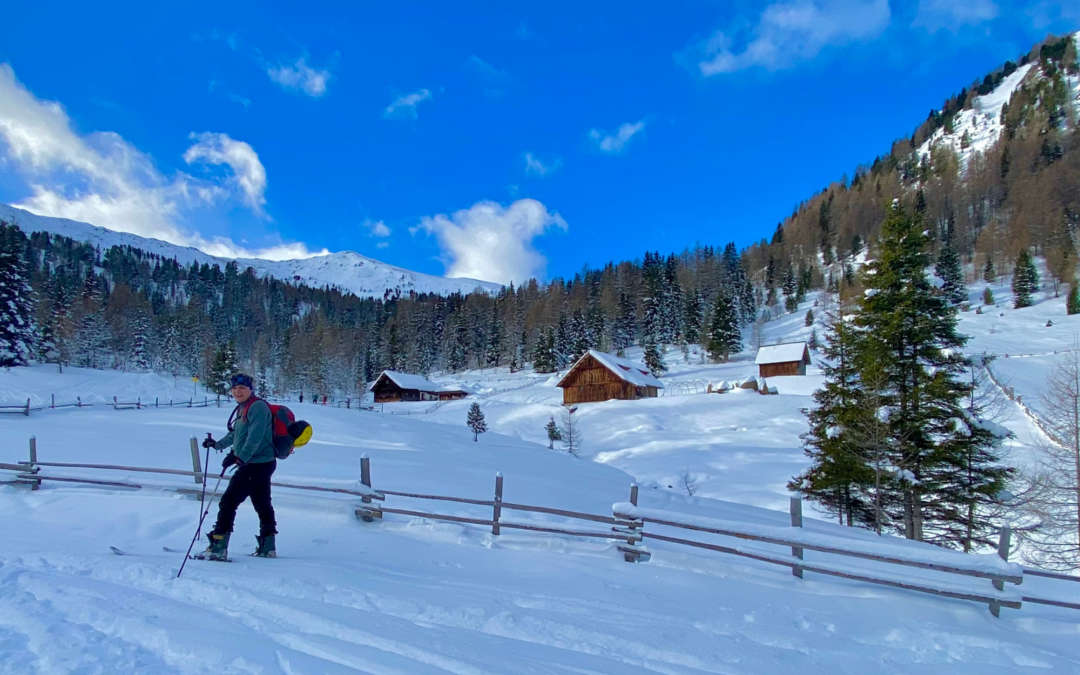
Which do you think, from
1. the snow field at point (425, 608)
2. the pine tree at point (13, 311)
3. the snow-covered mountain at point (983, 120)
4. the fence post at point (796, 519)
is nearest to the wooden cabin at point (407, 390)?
the pine tree at point (13, 311)

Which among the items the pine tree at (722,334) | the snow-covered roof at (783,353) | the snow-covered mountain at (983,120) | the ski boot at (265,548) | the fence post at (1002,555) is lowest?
the fence post at (1002,555)

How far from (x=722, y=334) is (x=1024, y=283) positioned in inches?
1657

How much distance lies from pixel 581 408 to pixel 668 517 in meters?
42.4

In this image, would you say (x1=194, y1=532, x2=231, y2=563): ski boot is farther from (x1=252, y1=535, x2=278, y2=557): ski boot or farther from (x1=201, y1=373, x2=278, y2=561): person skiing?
(x1=252, y1=535, x2=278, y2=557): ski boot

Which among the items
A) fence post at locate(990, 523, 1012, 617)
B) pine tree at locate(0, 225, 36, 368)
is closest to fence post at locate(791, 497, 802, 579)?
fence post at locate(990, 523, 1012, 617)

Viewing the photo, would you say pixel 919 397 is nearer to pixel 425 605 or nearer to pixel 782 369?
pixel 425 605

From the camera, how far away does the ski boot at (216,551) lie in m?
5.87

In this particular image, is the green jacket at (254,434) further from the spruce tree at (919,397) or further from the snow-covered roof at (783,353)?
the snow-covered roof at (783,353)

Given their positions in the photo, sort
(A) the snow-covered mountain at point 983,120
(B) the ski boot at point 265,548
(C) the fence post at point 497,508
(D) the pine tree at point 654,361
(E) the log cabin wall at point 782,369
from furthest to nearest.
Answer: (A) the snow-covered mountain at point 983,120 → (D) the pine tree at point 654,361 → (E) the log cabin wall at point 782,369 → (C) the fence post at point 497,508 → (B) the ski boot at point 265,548

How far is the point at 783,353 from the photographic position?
204 ft

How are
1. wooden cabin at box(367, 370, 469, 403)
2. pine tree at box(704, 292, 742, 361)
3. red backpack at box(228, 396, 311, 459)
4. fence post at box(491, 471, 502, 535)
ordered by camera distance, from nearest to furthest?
red backpack at box(228, 396, 311, 459), fence post at box(491, 471, 502, 535), wooden cabin at box(367, 370, 469, 403), pine tree at box(704, 292, 742, 361)

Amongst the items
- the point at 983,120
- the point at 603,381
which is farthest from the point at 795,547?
the point at 983,120

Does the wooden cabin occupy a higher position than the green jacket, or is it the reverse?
the green jacket

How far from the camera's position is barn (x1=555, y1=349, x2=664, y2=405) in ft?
173
